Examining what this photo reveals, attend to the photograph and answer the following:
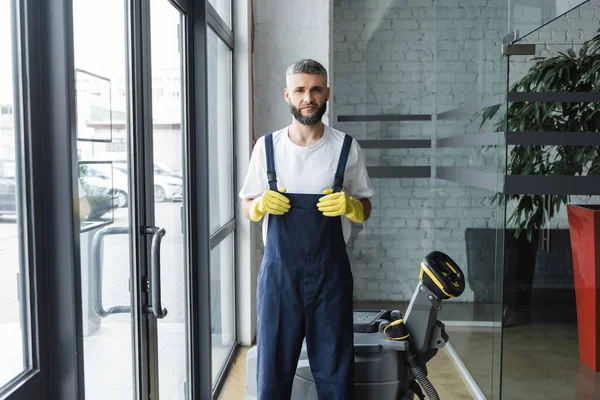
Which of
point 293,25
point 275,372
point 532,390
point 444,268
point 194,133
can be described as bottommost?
point 532,390

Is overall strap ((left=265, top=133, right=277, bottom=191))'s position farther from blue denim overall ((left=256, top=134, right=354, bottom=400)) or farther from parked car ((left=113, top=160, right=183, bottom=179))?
parked car ((left=113, top=160, right=183, bottom=179))

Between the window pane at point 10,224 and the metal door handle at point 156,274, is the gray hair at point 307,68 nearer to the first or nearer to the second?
the metal door handle at point 156,274

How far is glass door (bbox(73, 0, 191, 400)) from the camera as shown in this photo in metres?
1.58

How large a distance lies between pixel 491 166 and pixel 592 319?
2.60 feet

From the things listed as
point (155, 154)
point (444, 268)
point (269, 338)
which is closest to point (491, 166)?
point (444, 268)

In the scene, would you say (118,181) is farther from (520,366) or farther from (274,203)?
(520,366)

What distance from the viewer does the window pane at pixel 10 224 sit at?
1.14 meters

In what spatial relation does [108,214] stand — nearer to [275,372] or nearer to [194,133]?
[275,372]

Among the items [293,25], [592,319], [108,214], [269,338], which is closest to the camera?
[108,214]

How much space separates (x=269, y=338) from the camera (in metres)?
2.03

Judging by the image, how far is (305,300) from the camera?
2000 millimetres

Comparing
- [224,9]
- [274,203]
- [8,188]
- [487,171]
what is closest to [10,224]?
[8,188]

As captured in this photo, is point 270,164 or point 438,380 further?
point 438,380

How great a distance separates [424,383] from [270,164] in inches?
38.7
